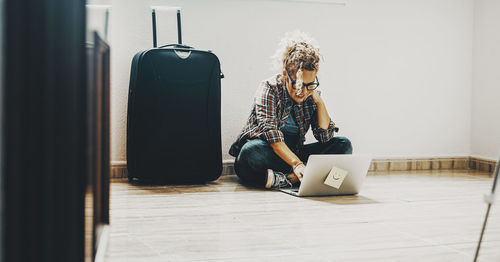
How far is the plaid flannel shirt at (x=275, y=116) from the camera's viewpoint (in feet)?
6.68

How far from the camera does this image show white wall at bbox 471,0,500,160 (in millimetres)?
2752

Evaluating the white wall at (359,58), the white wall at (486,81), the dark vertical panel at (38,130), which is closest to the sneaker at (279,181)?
the white wall at (359,58)

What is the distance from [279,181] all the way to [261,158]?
0.12 meters

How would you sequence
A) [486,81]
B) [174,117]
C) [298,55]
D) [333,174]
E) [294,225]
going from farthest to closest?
[486,81] < [174,117] < [298,55] < [333,174] < [294,225]

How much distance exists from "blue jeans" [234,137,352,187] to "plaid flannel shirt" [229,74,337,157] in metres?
0.04

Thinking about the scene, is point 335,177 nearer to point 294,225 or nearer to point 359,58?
point 294,225

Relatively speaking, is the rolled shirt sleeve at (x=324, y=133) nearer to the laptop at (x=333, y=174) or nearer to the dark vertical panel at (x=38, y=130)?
the laptop at (x=333, y=174)

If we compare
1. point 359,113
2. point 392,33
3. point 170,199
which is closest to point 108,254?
point 170,199

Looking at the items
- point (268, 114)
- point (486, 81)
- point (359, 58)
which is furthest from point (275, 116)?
point (486, 81)

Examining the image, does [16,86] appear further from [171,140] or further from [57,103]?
[171,140]

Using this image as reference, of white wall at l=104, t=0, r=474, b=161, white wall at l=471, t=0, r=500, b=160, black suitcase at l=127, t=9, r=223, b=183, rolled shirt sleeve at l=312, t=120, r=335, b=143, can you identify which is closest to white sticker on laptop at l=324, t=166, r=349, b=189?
rolled shirt sleeve at l=312, t=120, r=335, b=143

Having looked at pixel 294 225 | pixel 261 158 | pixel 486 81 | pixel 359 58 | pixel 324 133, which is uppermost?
pixel 359 58

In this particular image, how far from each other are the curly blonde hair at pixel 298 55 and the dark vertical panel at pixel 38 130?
160 cm

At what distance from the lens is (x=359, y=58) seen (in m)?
2.69
